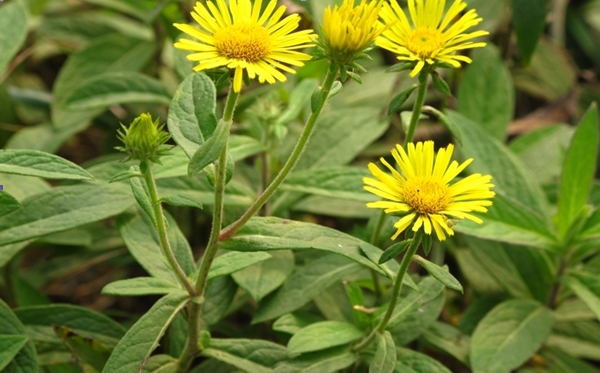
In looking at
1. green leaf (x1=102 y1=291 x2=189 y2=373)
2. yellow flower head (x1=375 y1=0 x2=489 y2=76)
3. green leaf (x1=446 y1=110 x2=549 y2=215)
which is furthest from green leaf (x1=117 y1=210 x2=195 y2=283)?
green leaf (x1=446 y1=110 x2=549 y2=215)

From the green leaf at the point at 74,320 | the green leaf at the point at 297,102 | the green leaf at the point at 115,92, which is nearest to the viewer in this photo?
the green leaf at the point at 74,320

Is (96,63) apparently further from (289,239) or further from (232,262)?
(289,239)

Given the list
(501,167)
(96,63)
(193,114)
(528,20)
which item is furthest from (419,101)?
(96,63)

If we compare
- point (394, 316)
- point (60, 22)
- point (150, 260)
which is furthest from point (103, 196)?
point (60, 22)

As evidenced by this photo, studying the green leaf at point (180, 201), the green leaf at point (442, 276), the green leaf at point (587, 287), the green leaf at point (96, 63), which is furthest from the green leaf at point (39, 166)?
the green leaf at point (587, 287)

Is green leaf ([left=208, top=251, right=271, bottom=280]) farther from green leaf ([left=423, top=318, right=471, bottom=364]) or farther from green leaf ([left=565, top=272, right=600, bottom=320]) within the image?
green leaf ([left=565, top=272, right=600, bottom=320])

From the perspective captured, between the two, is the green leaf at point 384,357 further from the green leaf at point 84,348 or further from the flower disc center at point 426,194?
the green leaf at point 84,348

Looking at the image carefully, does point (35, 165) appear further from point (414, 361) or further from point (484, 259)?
point (484, 259)
